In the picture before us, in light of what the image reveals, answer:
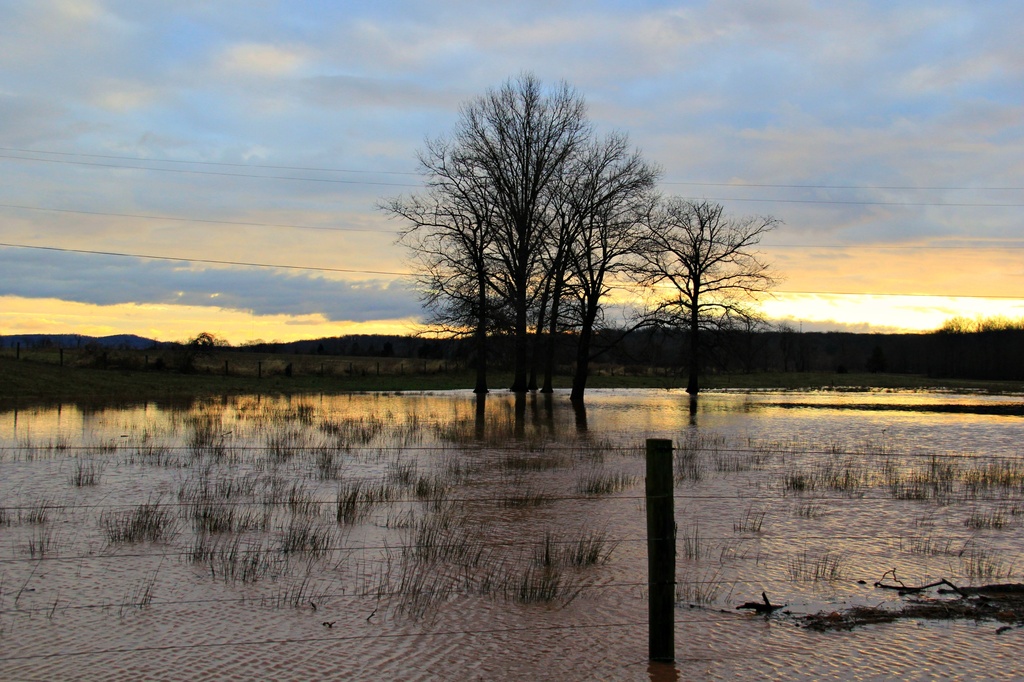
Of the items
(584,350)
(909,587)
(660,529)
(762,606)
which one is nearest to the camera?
(660,529)

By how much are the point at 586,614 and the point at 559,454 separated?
10859 millimetres

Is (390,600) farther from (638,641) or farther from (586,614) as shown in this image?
(638,641)

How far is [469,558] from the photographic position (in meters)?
8.79

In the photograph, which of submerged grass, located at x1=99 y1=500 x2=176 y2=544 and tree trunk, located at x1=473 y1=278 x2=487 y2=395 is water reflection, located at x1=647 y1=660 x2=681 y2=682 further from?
tree trunk, located at x1=473 y1=278 x2=487 y2=395

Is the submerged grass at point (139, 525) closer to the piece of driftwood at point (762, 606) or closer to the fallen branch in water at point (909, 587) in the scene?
the piece of driftwood at point (762, 606)

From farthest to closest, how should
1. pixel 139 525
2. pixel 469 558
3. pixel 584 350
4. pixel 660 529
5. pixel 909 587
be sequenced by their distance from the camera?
pixel 584 350 < pixel 139 525 < pixel 469 558 < pixel 909 587 < pixel 660 529

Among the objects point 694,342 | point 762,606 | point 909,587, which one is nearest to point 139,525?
point 762,606

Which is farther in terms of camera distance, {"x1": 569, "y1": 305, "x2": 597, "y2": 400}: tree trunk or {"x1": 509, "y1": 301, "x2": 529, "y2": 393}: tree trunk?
{"x1": 569, "y1": 305, "x2": 597, "y2": 400}: tree trunk

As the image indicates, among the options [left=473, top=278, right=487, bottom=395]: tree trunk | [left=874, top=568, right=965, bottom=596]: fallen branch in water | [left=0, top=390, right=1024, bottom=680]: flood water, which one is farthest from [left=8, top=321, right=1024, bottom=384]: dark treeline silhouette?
[left=874, top=568, right=965, bottom=596]: fallen branch in water

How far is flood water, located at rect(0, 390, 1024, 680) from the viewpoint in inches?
241

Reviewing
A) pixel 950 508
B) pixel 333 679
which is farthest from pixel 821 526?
pixel 333 679

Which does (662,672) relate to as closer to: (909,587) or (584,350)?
(909,587)

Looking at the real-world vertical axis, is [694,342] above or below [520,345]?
above

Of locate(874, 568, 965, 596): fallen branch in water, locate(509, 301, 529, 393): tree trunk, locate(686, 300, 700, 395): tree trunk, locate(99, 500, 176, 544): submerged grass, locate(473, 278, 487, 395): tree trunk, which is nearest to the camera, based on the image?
locate(874, 568, 965, 596): fallen branch in water
